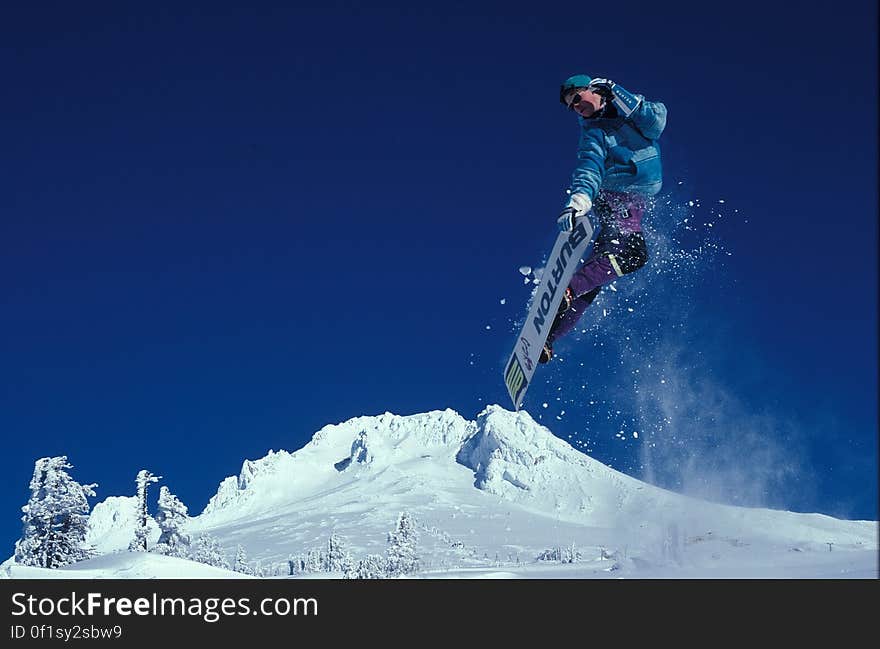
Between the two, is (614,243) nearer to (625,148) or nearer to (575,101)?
(625,148)

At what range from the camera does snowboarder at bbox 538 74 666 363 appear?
8359 mm

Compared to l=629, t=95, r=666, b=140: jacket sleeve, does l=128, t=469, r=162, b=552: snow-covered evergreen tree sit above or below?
above

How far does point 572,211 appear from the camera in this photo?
7.76 meters

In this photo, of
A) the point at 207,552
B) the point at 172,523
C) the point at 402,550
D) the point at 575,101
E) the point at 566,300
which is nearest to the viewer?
the point at 575,101

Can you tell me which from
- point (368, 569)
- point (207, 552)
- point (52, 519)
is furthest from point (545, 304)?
point (207, 552)

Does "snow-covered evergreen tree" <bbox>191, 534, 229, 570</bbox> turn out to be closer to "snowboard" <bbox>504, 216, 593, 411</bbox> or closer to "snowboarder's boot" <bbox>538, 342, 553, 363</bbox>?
"snowboard" <bbox>504, 216, 593, 411</bbox>

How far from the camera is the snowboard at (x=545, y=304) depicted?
9.16 metres

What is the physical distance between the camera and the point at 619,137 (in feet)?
28.7

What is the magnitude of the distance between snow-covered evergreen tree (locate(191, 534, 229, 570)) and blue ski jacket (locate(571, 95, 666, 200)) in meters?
29.7

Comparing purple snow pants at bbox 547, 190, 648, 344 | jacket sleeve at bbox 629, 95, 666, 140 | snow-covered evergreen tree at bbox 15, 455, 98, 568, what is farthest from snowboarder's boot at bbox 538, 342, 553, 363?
snow-covered evergreen tree at bbox 15, 455, 98, 568

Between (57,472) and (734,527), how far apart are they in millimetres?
20741

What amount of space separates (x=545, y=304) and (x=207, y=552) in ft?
112

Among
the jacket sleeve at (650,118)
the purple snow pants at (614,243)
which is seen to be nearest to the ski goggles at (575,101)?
the jacket sleeve at (650,118)
